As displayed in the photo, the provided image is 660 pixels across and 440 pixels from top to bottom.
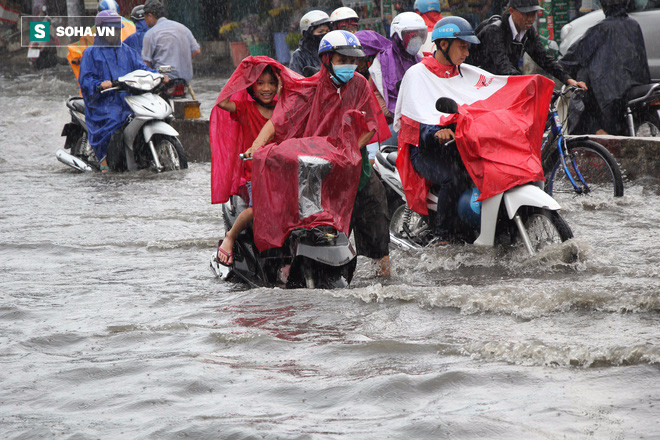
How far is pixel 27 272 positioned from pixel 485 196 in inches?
125

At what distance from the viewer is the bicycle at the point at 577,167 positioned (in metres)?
8.03

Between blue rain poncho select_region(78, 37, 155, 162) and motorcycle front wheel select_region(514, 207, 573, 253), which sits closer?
motorcycle front wheel select_region(514, 207, 573, 253)

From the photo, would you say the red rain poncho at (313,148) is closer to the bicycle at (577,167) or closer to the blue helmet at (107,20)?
the bicycle at (577,167)

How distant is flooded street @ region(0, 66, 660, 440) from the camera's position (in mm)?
3723

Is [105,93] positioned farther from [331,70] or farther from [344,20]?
[331,70]

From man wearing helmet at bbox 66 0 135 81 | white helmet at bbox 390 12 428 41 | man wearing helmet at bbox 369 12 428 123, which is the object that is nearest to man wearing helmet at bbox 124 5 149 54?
man wearing helmet at bbox 66 0 135 81

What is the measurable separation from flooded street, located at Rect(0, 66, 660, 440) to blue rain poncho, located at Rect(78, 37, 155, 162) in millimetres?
3749

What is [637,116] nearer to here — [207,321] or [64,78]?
[207,321]

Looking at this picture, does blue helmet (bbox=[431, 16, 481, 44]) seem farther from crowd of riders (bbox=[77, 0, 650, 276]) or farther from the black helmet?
the black helmet

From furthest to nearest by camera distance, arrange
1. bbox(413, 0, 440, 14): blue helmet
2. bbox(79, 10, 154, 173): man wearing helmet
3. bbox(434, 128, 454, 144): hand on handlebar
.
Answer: bbox(79, 10, 154, 173): man wearing helmet, bbox(413, 0, 440, 14): blue helmet, bbox(434, 128, 454, 144): hand on handlebar

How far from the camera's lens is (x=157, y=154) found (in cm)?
1160

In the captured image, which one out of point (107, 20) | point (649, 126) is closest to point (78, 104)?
point (107, 20)

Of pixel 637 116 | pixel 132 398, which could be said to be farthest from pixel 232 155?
pixel 637 116

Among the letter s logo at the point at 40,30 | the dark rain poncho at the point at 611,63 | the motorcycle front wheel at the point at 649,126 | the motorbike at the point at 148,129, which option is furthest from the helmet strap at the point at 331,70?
the letter s logo at the point at 40,30
